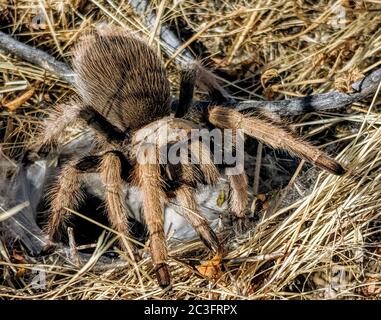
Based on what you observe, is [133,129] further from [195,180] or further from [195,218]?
[195,218]

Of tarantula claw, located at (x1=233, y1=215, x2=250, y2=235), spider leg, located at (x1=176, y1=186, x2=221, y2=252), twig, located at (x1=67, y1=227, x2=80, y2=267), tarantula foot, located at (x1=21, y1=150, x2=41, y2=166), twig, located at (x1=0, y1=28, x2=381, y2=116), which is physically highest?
twig, located at (x1=0, y1=28, x2=381, y2=116)

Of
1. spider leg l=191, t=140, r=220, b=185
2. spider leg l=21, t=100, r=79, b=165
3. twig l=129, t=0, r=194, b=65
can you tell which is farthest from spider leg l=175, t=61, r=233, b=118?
spider leg l=21, t=100, r=79, b=165

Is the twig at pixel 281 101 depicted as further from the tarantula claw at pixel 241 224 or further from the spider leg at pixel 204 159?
the tarantula claw at pixel 241 224

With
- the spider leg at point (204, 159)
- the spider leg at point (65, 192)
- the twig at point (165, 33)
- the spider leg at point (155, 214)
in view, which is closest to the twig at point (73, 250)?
the spider leg at point (65, 192)

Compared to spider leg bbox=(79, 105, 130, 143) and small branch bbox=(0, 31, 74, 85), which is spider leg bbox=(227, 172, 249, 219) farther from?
small branch bbox=(0, 31, 74, 85)

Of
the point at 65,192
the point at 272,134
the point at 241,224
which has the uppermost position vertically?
the point at 272,134

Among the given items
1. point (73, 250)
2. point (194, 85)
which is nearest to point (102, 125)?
point (194, 85)
